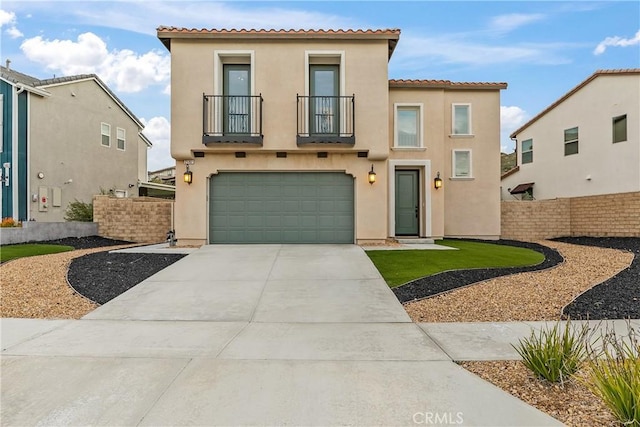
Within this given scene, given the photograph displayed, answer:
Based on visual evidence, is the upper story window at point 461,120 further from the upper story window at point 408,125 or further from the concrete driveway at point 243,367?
the concrete driveway at point 243,367

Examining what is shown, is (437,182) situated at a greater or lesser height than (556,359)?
greater

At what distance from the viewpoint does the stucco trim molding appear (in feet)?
40.7

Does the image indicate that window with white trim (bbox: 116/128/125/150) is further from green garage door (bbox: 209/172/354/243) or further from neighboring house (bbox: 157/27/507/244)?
green garage door (bbox: 209/172/354/243)

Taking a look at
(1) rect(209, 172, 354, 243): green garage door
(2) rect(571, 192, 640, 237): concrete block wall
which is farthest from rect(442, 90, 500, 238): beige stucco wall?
(1) rect(209, 172, 354, 243): green garage door

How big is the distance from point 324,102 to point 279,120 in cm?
152

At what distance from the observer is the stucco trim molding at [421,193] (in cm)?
1241

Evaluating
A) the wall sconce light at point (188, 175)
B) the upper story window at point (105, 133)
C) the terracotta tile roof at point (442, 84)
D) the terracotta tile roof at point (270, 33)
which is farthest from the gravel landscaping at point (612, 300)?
the upper story window at point (105, 133)

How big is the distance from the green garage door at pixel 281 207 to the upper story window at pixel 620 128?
11.3m

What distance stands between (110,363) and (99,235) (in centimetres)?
1191

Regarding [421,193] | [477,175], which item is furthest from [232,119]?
[477,175]

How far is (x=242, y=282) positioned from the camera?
698cm

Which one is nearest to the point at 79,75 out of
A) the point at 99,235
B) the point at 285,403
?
the point at 99,235

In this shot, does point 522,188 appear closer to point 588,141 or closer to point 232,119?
point 588,141

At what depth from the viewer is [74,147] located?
55.3 feet
